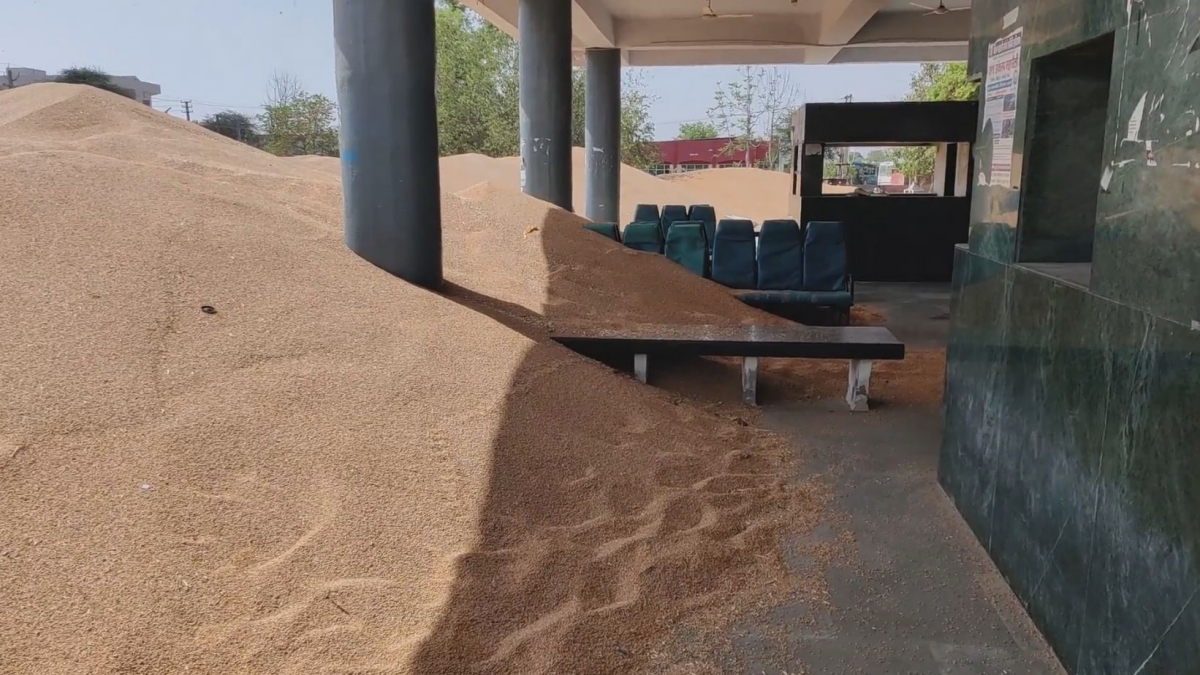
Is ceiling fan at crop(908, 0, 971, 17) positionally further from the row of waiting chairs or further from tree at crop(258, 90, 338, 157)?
tree at crop(258, 90, 338, 157)

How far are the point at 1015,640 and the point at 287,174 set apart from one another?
726cm

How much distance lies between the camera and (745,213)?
101 feet

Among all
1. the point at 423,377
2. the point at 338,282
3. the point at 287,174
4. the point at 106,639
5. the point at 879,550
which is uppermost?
the point at 287,174

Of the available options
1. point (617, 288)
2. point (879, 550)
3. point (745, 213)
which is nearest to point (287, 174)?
point (617, 288)

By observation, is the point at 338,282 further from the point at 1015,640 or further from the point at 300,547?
the point at 1015,640

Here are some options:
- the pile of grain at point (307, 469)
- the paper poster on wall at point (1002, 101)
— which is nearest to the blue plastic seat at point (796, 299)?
the pile of grain at point (307, 469)

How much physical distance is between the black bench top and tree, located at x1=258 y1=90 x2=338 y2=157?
27362mm

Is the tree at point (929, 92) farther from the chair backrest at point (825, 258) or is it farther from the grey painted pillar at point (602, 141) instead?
the chair backrest at point (825, 258)

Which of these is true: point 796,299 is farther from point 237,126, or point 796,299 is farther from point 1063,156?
point 237,126

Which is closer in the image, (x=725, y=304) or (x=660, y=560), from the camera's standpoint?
(x=660, y=560)

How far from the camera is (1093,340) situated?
261 centimetres

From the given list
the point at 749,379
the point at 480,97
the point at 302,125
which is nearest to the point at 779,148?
the point at 480,97

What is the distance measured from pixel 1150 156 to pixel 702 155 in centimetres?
4516

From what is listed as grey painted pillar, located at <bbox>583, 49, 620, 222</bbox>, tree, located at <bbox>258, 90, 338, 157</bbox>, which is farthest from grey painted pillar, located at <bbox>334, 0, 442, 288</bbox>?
tree, located at <bbox>258, 90, 338, 157</bbox>
